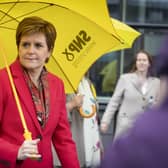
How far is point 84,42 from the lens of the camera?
4.90 metres

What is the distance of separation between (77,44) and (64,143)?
0.87 m

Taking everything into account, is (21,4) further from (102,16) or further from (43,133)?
(43,133)

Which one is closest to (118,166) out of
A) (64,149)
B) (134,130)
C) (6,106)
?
(134,130)

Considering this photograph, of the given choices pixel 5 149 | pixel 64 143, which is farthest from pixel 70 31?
pixel 5 149

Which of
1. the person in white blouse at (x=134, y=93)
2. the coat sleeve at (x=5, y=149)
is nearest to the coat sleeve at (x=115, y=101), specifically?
the person in white blouse at (x=134, y=93)

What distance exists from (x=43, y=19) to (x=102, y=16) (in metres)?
0.41

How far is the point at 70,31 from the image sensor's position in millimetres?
4832

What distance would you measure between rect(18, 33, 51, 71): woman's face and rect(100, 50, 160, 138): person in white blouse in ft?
12.2

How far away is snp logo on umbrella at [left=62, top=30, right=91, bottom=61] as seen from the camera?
488cm

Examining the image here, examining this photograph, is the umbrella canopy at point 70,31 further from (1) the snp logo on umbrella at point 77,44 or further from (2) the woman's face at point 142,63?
(2) the woman's face at point 142,63

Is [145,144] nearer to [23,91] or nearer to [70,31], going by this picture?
[23,91]

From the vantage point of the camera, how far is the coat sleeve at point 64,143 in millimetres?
4327

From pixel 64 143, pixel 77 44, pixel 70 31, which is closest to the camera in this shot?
pixel 64 143

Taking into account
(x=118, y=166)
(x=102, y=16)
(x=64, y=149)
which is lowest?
(x=64, y=149)
